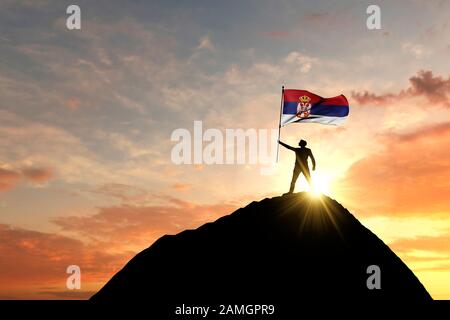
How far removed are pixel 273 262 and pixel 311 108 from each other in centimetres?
696

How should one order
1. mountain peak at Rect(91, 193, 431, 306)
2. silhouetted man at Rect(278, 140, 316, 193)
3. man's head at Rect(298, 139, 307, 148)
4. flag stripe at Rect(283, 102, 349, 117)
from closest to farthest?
mountain peak at Rect(91, 193, 431, 306) → silhouetted man at Rect(278, 140, 316, 193) → man's head at Rect(298, 139, 307, 148) → flag stripe at Rect(283, 102, 349, 117)

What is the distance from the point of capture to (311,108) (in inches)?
974

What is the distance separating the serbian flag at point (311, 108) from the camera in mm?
24484

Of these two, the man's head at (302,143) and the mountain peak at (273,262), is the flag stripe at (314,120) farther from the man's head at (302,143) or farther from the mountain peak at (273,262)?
the mountain peak at (273,262)

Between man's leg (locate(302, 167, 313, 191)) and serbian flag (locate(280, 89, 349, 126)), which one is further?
serbian flag (locate(280, 89, 349, 126))

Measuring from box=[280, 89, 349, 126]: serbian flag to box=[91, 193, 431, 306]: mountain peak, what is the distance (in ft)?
10.9

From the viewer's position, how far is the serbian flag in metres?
24.5

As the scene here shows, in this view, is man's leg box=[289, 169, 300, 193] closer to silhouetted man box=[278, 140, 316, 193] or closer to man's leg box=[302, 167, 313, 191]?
silhouetted man box=[278, 140, 316, 193]

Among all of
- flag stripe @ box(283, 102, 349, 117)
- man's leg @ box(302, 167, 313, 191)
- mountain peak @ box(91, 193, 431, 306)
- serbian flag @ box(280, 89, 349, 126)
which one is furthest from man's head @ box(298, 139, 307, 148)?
mountain peak @ box(91, 193, 431, 306)

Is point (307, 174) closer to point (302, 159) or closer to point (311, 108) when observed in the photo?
point (302, 159)

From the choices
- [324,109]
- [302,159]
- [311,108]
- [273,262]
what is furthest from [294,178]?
[273,262]

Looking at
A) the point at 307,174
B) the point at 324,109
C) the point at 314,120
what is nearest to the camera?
the point at 307,174
